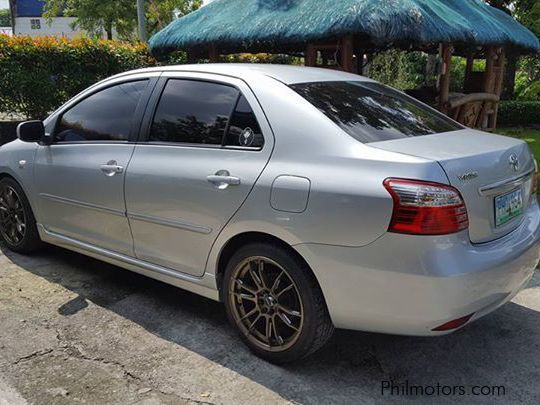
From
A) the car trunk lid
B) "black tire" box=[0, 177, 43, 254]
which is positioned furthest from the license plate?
"black tire" box=[0, 177, 43, 254]

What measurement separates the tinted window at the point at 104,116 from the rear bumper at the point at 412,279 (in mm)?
1746

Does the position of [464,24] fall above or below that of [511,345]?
above

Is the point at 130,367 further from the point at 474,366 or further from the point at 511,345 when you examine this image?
the point at 511,345

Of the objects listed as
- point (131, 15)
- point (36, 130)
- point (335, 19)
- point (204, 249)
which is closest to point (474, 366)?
point (204, 249)

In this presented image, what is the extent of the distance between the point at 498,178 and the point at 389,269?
0.80 metres

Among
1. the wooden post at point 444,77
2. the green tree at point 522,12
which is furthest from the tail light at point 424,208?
the green tree at point 522,12

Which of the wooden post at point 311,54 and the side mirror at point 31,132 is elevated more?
the wooden post at point 311,54

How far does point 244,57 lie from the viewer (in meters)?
15.9

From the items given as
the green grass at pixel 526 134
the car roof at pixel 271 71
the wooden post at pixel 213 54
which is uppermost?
the wooden post at pixel 213 54

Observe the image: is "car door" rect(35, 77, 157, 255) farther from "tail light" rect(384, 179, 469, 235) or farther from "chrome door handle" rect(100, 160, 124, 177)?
"tail light" rect(384, 179, 469, 235)

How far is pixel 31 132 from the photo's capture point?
434cm

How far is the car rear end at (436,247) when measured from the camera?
254 centimetres

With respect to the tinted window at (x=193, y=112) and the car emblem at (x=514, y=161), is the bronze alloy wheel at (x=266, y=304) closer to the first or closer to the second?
the tinted window at (x=193, y=112)

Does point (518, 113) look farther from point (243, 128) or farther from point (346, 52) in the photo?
point (243, 128)
